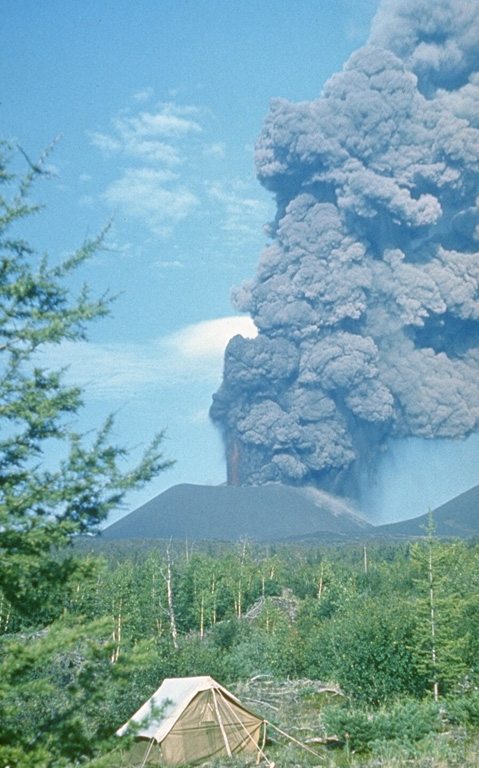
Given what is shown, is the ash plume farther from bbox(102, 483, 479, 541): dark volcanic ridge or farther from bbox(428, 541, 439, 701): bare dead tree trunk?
bbox(428, 541, 439, 701): bare dead tree trunk

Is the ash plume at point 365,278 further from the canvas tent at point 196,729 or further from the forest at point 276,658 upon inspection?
the canvas tent at point 196,729

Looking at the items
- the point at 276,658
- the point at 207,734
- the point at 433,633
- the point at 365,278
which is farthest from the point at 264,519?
the point at 207,734

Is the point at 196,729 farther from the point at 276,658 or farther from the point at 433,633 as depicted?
the point at 276,658

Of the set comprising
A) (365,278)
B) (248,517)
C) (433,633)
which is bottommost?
(433,633)

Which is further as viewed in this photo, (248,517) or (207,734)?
(248,517)

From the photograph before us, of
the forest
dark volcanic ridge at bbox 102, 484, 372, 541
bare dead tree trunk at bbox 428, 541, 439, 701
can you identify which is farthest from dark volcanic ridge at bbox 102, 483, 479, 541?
bare dead tree trunk at bbox 428, 541, 439, 701

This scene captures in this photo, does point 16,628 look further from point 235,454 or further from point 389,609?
point 235,454

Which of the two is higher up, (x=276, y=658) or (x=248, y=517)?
(x=248, y=517)
